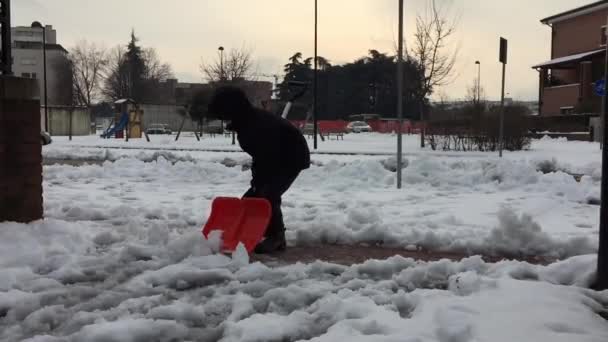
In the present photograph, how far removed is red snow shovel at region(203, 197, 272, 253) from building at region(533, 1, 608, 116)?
3998 centimetres

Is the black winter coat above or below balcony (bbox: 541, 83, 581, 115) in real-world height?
below

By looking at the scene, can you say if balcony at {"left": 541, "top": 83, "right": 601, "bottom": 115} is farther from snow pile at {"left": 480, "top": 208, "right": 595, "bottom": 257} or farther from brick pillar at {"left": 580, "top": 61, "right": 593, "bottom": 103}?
snow pile at {"left": 480, "top": 208, "right": 595, "bottom": 257}

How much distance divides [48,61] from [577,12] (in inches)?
2700

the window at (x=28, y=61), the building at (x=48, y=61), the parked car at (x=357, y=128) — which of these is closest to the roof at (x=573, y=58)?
the parked car at (x=357, y=128)

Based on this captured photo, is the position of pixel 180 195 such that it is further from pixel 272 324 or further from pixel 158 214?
pixel 272 324

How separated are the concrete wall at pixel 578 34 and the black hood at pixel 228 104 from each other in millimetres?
45519

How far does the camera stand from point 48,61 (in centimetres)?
8656

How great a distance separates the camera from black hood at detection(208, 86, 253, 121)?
216 inches

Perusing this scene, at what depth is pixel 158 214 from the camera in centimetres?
747

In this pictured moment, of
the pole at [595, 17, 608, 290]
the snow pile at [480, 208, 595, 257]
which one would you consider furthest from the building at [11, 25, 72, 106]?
the pole at [595, 17, 608, 290]

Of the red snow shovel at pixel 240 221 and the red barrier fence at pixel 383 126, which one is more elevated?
the red barrier fence at pixel 383 126

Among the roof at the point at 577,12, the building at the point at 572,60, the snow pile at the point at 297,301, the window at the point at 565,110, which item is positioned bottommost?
the snow pile at the point at 297,301

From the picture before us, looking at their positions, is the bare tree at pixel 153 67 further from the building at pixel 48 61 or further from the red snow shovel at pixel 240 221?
the red snow shovel at pixel 240 221

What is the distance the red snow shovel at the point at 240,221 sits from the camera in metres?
5.27
